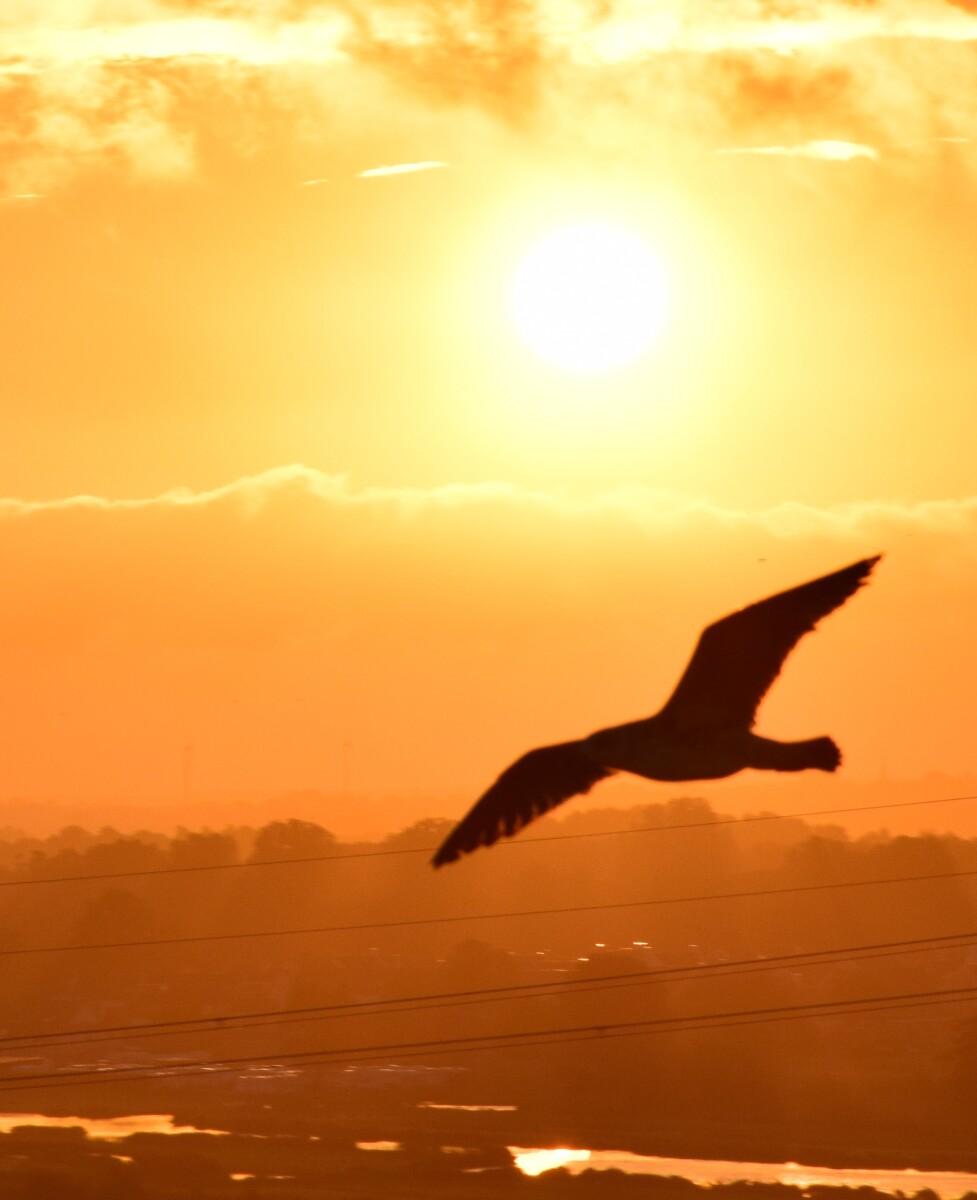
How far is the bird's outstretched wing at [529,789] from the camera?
859 inches

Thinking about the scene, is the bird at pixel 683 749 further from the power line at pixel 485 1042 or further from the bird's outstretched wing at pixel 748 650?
the power line at pixel 485 1042

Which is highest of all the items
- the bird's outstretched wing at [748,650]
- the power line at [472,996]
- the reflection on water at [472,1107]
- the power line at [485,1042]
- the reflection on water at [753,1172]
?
the bird's outstretched wing at [748,650]

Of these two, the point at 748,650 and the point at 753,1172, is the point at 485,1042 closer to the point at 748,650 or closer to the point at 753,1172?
the point at 753,1172

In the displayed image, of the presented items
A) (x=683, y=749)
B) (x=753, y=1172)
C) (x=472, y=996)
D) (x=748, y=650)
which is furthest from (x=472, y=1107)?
(x=748, y=650)

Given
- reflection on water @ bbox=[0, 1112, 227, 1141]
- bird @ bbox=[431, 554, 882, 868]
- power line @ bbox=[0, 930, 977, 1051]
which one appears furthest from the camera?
power line @ bbox=[0, 930, 977, 1051]

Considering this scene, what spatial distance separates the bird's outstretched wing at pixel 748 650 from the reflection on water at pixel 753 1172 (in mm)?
Result: 76734

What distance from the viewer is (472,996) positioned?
434 ft

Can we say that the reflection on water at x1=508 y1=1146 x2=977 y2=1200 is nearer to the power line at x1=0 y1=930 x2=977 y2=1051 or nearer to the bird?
the power line at x1=0 y1=930 x2=977 y2=1051

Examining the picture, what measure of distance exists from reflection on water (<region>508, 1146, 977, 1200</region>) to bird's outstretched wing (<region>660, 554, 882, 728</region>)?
76.7m

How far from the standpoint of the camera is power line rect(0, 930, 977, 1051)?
126438 mm

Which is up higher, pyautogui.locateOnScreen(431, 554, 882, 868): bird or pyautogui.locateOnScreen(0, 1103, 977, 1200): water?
pyautogui.locateOnScreen(431, 554, 882, 868): bird

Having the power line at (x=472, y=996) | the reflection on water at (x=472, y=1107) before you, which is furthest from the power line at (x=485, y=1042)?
the reflection on water at (x=472, y=1107)

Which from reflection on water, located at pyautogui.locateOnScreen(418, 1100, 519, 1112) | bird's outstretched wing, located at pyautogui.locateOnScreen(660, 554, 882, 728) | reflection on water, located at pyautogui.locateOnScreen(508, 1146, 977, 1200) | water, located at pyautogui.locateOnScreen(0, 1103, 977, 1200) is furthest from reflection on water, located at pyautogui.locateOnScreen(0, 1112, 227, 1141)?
bird's outstretched wing, located at pyautogui.locateOnScreen(660, 554, 882, 728)

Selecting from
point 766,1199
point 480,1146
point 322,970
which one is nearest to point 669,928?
point 322,970
